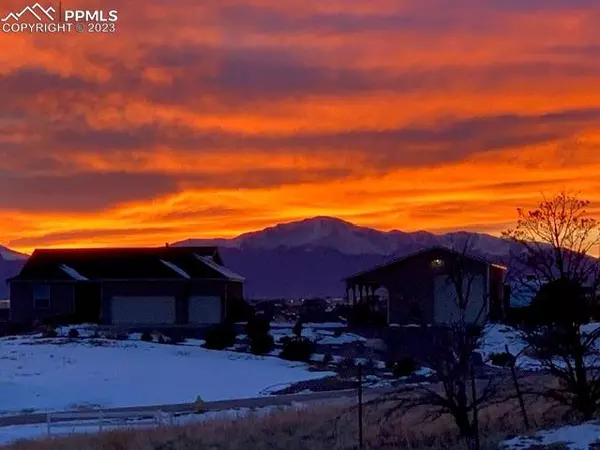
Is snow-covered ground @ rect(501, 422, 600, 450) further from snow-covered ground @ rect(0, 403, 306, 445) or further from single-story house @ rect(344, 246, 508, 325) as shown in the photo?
single-story house @ rect(344, 246, 508, 325)

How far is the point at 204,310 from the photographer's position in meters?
60.4

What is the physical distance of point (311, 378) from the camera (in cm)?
3794

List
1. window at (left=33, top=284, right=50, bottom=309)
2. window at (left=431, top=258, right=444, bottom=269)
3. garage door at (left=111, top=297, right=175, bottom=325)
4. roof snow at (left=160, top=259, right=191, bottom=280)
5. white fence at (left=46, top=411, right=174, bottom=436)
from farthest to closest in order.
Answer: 1. window at (left=33, top=284, right=50, bottom=309)
2. roof snow at (left=160, top=259, right=191, bottom=280)
3. garage door at (left=111, top=297, right=175, bottom=325)
4. window at (left=431, top=258, right=444, bottom=269)
5. white fence at (left=46, top=411, right=174, bottom=436)

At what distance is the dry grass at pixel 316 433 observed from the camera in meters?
18.6

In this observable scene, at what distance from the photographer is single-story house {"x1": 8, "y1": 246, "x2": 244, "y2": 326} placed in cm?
5962

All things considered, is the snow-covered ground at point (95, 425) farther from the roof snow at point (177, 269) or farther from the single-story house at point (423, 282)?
the roof snow at point (177, 269)

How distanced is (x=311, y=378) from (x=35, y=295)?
88.5ft

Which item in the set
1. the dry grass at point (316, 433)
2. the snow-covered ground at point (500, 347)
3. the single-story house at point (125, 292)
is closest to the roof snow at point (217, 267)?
the single-story house at point (125, 292)

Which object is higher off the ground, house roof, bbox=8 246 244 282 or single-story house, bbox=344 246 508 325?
house roof, bbox=8 246 244 282

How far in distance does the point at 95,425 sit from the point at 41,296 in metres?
36.0

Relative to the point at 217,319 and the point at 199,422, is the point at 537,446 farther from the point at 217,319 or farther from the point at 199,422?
the point at 217,319

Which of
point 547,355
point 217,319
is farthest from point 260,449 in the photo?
point 217,319

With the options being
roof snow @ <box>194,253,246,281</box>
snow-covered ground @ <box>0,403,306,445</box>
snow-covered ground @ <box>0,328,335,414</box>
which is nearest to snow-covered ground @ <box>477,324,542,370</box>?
snow-covered ground @ <box>0,328,335,414</box>

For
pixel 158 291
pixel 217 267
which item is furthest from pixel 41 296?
pixel 217 267
